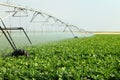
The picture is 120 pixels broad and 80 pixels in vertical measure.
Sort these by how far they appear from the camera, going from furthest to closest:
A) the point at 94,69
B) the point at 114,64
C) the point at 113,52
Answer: the point at 113,52 < the point at 114,64 < the point at 94,69

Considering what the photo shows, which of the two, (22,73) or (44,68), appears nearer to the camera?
(22,73)

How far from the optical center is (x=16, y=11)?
55.9 feet

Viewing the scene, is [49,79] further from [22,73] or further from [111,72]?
[111,72]

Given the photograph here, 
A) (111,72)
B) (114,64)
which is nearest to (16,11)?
(114,64)

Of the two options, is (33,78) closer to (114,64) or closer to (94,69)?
(94,69)

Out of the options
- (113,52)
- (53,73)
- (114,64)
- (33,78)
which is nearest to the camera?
(33,78)

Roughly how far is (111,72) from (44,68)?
4.96 feet

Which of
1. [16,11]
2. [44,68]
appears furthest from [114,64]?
[16,11]

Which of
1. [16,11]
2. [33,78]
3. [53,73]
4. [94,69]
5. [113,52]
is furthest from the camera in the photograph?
[16,11]

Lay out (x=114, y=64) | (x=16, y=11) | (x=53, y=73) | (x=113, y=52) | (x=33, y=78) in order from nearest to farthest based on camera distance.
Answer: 1. (x=33, y=78)
2. (x=53, y=73)
3. (x=114, y=64)
4. (x=113, y=52)
5. (x=16, y=11)

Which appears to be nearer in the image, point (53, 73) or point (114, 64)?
point (53, 73)

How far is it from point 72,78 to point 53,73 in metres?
0.50

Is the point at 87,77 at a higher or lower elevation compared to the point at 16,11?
lower

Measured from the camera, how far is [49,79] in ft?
20.8
